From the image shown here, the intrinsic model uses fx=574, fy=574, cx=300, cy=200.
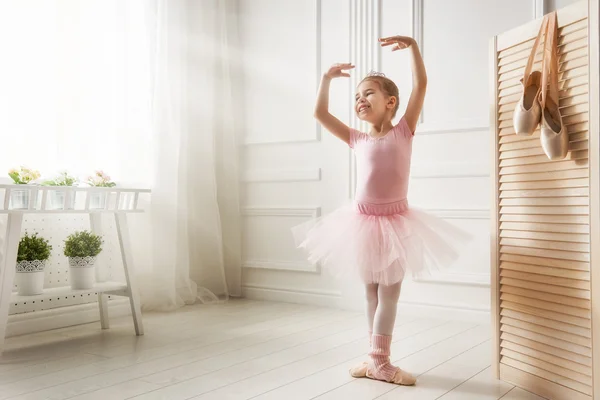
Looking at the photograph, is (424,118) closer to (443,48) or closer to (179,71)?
(443,48)

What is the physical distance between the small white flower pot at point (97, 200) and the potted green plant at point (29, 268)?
0.90 ft

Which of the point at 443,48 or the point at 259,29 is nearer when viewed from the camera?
the point at 443,48

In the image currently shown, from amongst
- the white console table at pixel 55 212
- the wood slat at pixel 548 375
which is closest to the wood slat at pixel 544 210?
the wood slat at pixel 548 375

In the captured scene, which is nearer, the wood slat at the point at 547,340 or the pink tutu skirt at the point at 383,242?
the wood slat at the point at 547,340

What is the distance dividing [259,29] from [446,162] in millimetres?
1540

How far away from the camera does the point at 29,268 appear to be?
2248 mm

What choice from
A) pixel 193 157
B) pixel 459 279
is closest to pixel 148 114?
pixel 193 157

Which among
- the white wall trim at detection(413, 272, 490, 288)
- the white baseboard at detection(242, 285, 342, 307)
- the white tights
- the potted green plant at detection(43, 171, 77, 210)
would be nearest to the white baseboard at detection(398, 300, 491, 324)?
Result: the white wall trim at detection(413, 272, 490, 288)

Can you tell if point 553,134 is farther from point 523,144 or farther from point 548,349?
point 548,349

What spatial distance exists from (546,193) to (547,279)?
0.25 meters

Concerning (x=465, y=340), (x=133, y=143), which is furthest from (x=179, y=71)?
(x=465, y=340)

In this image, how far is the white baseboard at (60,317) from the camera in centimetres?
253

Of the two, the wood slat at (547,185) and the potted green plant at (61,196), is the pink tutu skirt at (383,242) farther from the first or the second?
the potted green plant at (61,196)

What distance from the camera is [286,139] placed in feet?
11.7
